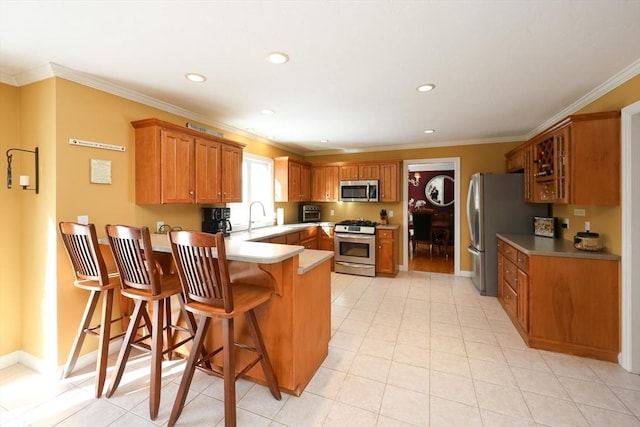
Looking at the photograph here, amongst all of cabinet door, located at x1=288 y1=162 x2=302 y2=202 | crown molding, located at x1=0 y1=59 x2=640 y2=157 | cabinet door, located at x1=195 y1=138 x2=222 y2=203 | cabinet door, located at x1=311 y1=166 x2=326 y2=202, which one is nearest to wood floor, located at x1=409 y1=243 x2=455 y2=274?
cabinet door, located at x1=311 y1=166 x2=326 y2=202

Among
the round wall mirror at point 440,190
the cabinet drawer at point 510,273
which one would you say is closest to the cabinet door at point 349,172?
the cabinet drawer at point 510,273

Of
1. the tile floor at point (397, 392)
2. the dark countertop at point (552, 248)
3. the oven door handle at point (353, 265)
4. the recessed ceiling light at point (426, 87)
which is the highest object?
the recessed ceiling light at point (426, 87)

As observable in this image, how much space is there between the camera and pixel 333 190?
19.0 ft

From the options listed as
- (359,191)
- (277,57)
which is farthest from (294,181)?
(277,57)

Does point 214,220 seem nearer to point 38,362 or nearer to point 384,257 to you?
point 38,362

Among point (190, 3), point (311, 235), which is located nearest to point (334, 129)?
point (311, 235)

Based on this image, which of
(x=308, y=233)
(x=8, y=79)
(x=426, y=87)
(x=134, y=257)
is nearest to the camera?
(x=134, y=257)

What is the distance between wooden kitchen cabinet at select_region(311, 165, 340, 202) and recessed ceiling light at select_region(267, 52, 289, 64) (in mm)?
3661

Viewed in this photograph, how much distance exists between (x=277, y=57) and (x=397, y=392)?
2.64 metres

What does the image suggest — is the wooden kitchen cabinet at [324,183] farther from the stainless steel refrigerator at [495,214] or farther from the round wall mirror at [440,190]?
the round wall mirror at [440,190]

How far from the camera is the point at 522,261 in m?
2.90

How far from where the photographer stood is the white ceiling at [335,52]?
5.19 ft

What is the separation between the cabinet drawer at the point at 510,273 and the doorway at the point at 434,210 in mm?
1625

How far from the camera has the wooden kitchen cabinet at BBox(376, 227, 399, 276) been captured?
502cm
